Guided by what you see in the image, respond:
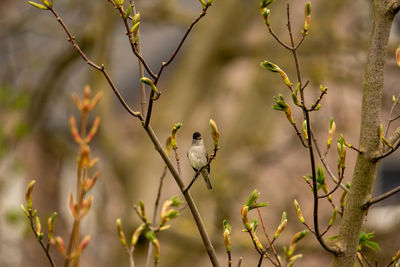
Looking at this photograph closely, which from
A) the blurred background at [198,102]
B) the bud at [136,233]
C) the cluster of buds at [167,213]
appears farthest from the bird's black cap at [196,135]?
the blurred background at [198,102]

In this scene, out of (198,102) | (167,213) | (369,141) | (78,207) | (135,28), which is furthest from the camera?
(198,102)

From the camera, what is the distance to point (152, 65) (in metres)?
11.1

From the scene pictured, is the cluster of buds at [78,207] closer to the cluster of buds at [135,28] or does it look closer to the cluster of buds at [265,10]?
the cluster of buds at [135,28]

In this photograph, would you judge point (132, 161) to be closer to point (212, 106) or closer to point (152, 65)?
point (212, 106)

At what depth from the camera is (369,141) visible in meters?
2.03

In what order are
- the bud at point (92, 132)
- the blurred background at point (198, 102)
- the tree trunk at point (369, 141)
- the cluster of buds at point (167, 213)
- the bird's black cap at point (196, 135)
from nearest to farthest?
the bud at point (92, 132) → the tree trunk at point (369, 141) → the cluster of buds at point (167, 213) → the bird's black cap at point (196, 135) → the blurred background at point (198, 102)

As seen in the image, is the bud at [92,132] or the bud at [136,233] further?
the bud at [136,233]

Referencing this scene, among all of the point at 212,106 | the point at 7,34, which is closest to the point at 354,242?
the point at 212,106

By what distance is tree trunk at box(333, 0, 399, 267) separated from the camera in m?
2.03

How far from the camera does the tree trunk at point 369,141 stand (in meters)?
2.03

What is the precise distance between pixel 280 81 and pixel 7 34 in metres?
3.88

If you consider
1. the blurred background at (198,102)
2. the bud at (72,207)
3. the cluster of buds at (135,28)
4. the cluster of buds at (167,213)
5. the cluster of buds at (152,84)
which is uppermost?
the blurred background at (198,102)

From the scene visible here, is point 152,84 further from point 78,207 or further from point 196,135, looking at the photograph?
point 196,135

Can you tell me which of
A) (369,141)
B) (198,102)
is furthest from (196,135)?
(198,102)
